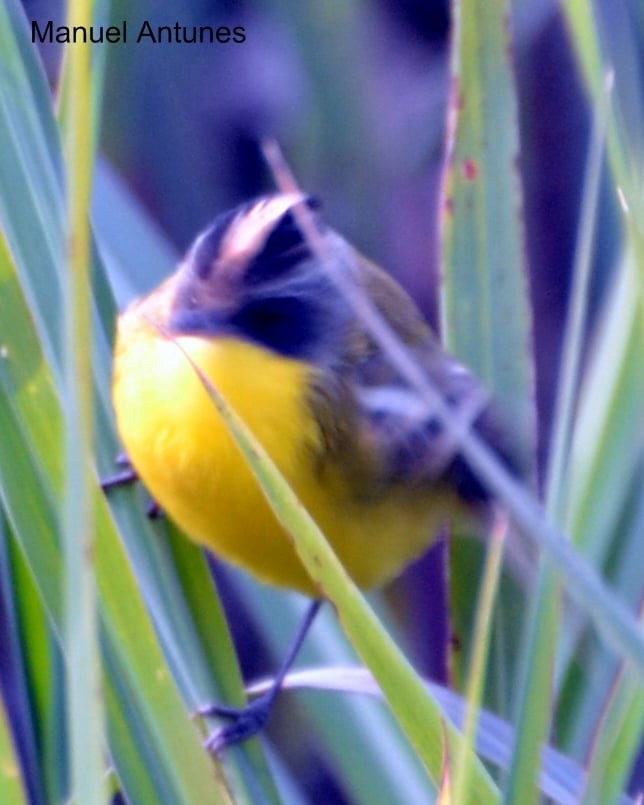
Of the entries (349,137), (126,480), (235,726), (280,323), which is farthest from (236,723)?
(349,137)

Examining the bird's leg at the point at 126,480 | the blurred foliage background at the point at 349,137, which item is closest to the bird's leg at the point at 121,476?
the bird's leg at the point at 126,480

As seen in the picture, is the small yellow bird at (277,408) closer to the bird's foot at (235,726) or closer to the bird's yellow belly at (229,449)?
the bird's yellow belly at (229,449)

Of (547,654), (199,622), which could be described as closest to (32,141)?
(199,622)

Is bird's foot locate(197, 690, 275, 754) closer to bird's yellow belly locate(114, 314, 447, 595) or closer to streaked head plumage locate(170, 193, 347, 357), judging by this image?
bird's yellow belly locate(114, 314, 447, 595)

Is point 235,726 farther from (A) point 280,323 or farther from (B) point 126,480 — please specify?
(A) point 280,323

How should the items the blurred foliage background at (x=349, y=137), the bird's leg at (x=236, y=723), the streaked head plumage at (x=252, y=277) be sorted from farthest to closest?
the blurred foliage background at (x=349, y=137), the streaked head plumage at (x=252, y=277), the bird's leg at (x=236, y=723)

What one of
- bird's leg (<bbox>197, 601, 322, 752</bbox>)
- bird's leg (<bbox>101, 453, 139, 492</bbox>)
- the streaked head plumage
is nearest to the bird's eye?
the streaked head plumage

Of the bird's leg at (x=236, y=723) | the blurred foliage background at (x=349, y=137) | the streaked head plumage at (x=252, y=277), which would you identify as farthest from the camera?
the blurred foliage background at (x=349, y=137)
